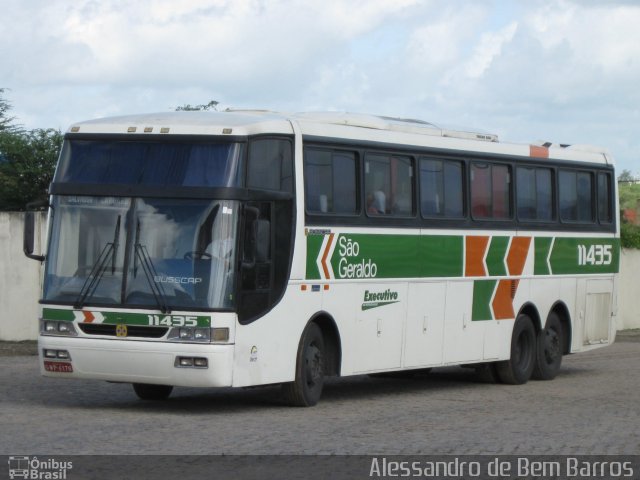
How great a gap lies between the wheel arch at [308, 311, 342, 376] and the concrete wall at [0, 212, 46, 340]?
36.5 ft

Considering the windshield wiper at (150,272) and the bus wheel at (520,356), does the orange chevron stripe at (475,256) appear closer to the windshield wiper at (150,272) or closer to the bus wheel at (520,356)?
the bus wheel at (520,356)

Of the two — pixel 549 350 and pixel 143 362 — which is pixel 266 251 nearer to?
pixel 143 362

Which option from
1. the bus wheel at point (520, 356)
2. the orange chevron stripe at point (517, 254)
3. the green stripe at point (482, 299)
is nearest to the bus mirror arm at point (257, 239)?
the green stripe at point (482, 299)

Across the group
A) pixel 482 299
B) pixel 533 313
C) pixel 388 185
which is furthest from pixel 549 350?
pixel 388 185

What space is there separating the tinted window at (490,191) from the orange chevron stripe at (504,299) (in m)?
0.97

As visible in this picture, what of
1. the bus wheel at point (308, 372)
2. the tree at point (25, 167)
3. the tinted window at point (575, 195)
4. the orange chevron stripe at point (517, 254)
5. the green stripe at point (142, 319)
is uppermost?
the tree at point (25, 167)

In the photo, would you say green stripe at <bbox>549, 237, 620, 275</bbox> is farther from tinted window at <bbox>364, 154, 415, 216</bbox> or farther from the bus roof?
tinted window at <bbox>364, 154, 415, 216</bbox>

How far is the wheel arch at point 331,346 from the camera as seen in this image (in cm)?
1731

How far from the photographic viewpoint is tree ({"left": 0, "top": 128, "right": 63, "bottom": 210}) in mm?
34219

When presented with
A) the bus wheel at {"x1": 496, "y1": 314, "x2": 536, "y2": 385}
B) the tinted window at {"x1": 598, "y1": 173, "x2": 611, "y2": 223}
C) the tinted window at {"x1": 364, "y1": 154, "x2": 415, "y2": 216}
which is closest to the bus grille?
the tinted window at {"x1": 364, "y1": 154, "x2": 415, "y2": 216}

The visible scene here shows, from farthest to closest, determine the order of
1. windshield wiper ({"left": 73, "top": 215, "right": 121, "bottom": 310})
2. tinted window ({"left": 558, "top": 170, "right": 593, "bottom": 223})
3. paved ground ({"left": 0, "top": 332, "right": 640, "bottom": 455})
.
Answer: tinted window ({"left": 558, "top": 170, "right": 593, "bottom": 223}) → windshield wiper ({"left": 73, "top": 215, "right": 121, "bottom": 310}) → paved ground ({"left": 0, "top": 332, "right": 640, "bottom": 455})

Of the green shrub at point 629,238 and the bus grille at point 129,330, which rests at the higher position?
the green shrub at point 629,238

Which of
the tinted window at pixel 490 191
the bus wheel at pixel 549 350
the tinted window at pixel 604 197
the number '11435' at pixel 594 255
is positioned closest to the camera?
the tinted window at pixel 490 191
